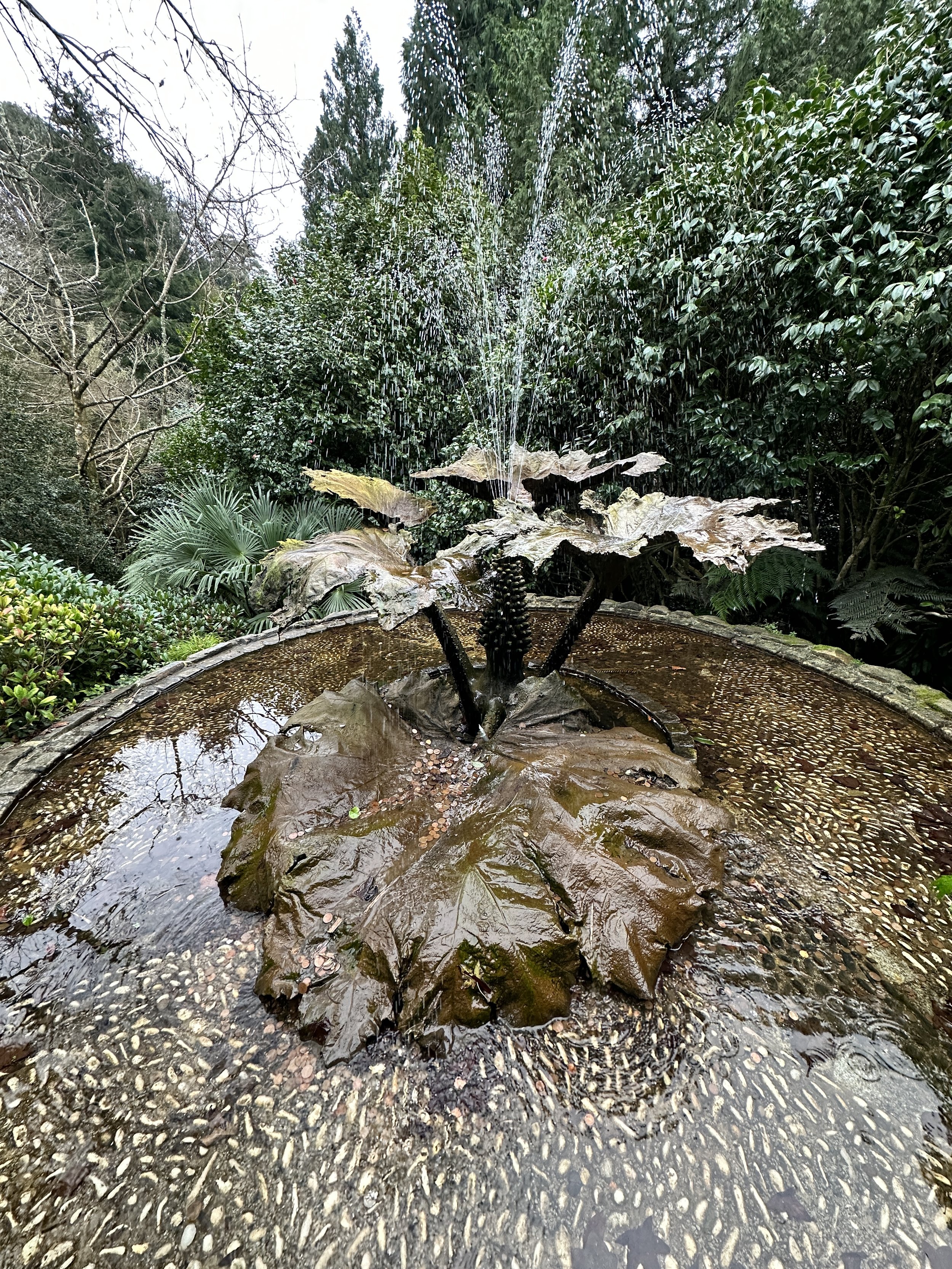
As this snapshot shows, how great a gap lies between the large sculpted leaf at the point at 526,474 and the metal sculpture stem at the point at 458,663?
58 centimetres

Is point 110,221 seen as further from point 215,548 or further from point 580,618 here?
point 580,618

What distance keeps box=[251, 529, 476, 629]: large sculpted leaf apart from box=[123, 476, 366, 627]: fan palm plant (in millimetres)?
2735

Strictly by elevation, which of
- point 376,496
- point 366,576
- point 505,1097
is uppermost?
point 376,496

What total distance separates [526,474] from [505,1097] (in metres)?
2.01

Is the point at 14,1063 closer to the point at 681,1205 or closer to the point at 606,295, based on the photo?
the point at 681,1205

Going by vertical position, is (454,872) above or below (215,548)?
below

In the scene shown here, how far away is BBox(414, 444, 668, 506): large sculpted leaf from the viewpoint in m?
2.09

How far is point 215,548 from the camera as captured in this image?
4613 mm

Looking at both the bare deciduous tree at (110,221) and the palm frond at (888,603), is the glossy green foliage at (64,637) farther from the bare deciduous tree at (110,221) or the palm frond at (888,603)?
the palm frond at (888,603)

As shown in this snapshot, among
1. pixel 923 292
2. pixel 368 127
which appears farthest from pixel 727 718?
pixel 368 127

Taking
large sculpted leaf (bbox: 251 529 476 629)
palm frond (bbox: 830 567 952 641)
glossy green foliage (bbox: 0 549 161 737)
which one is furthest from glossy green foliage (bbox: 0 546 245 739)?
palm frond (bbox: 830 567 952 641)

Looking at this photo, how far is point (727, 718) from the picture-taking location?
2.39m

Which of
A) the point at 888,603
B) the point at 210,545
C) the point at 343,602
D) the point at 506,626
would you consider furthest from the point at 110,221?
the point at 888,603

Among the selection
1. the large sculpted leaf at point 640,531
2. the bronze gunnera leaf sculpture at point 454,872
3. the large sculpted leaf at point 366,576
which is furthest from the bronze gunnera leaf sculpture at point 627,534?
the bronze gunnera leaf sculpture at point 454,872
